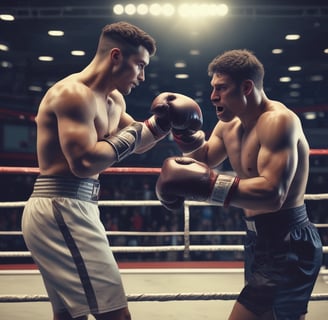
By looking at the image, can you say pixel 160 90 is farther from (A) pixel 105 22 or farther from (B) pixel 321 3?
(B) pixel 321 3

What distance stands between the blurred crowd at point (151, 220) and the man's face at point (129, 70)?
583 centimetres

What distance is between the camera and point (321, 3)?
290 inches

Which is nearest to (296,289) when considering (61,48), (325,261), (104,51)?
(104,51)

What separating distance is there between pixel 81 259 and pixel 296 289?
2.35 feet

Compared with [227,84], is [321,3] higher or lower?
higher

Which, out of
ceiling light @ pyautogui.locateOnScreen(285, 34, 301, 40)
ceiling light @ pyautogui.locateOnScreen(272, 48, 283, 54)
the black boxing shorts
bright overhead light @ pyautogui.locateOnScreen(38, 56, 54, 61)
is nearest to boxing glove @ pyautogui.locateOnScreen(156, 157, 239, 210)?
the black boxing shorts

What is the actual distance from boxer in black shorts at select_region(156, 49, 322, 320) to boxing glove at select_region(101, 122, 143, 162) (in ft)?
0.46

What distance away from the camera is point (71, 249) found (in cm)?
154

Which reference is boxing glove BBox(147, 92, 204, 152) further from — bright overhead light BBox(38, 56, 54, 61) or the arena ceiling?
bright overhead light BBox(38, 56, 54, 61)

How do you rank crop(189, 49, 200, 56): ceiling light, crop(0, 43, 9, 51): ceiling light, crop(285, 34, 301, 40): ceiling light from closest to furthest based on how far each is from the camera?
crop(285, 34, 301, 40): ceiling light, crop(189, 49, 200, 56): ceiling light, crop(0, 43, 9, 51): ceiling light

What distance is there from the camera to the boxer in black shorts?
1547 mm

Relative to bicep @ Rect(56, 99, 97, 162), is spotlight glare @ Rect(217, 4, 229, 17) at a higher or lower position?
higher

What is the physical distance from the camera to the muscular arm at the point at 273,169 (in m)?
1.52

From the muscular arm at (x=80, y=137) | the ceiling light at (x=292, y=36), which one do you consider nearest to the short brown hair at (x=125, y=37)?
the muscular arm at (x=80, y=137)
